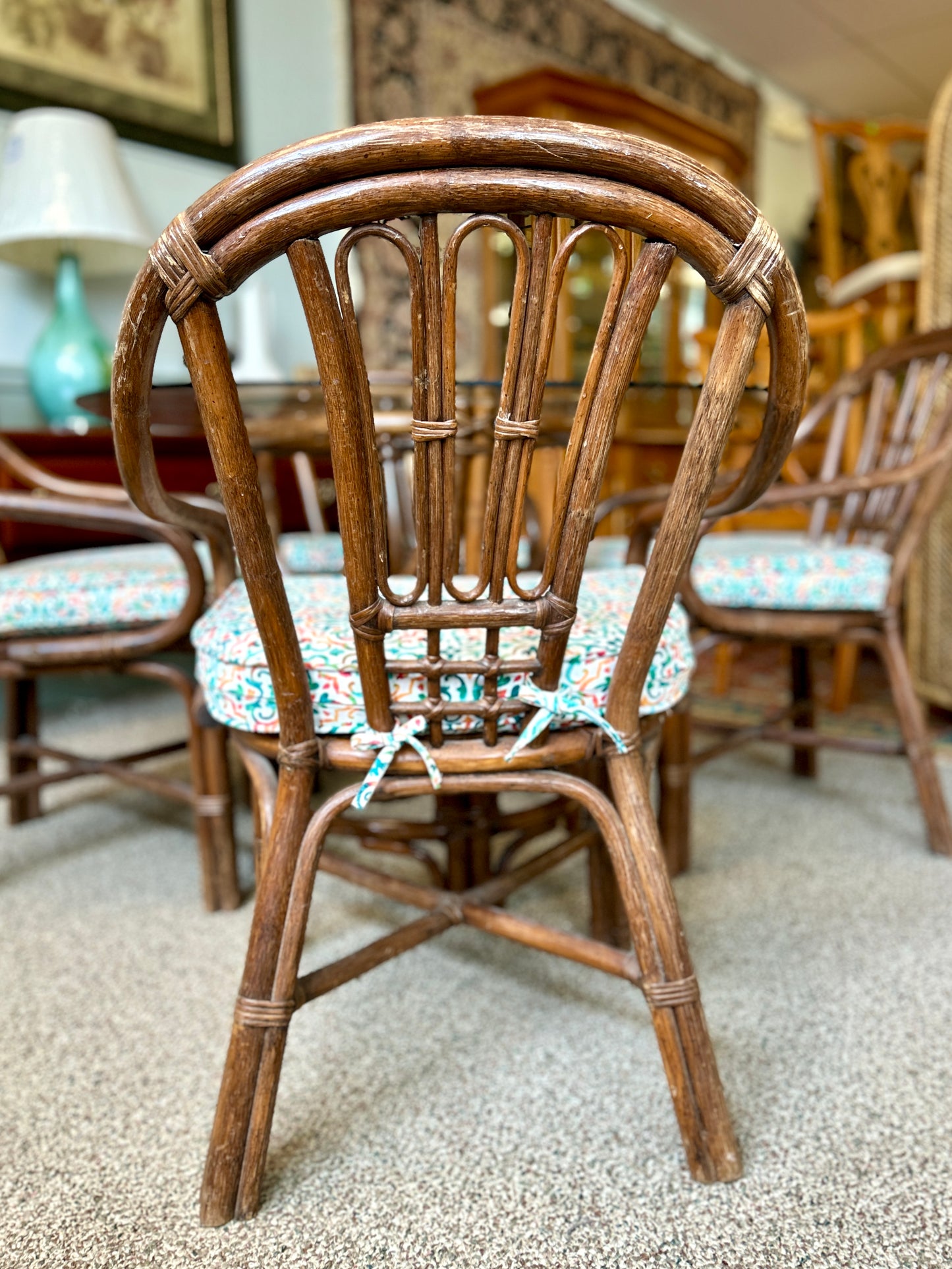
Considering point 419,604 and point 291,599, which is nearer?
point 419,604

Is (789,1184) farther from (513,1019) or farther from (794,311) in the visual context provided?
(794,311)

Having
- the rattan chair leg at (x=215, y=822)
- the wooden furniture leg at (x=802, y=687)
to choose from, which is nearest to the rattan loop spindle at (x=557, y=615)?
the rattan chair leg at (x=215, y=822)

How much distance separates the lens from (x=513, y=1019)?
1.04 metres

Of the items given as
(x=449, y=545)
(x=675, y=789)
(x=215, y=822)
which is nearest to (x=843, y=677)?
(x=675, y=789)

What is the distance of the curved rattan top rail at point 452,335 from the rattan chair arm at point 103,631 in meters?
0.50

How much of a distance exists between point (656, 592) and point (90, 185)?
2.26m

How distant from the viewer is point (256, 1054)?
746mm

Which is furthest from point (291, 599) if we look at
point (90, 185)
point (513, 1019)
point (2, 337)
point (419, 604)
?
point (2, 337)

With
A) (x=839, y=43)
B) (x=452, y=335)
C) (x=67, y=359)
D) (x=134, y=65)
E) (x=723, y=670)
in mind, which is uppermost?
(x=839, y=43)

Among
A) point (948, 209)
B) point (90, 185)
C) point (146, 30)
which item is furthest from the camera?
point (146, 30)

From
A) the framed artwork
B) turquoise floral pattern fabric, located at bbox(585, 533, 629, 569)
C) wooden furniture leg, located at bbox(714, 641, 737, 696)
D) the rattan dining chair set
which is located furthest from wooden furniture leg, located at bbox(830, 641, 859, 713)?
the framed artwork

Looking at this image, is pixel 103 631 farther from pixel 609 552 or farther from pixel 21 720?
pixel 609 552

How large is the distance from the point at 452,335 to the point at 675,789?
95 centimetres

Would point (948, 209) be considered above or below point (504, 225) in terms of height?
above
